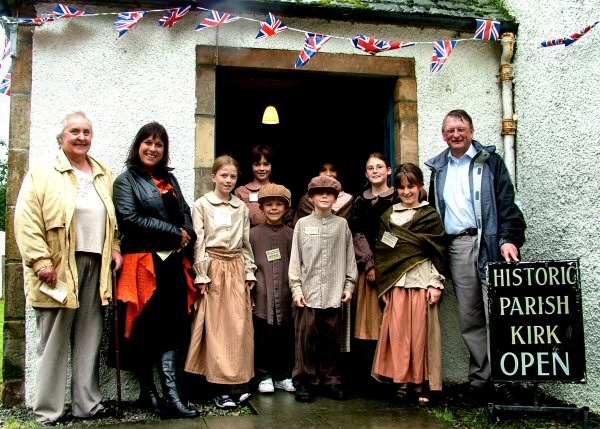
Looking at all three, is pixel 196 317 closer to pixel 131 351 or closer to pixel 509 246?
pixel 131 351

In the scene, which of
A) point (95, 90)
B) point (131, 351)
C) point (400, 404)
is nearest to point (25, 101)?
point (95, 90)

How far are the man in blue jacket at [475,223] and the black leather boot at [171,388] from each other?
6.90 ft

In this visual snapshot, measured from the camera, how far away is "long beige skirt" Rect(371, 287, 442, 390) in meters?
4.43

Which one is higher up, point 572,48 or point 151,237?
point 572,48

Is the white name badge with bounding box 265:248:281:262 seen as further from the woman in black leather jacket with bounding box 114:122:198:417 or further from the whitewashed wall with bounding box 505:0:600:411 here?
the whitewashed wall with bounding box 505:0:600:411

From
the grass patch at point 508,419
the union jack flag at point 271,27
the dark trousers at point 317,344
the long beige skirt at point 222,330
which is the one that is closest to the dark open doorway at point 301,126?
the union jack flag at point 271,27

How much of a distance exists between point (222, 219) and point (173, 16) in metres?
1.68

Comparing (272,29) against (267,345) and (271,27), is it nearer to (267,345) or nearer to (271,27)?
(271,27)

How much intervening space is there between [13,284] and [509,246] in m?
3.60

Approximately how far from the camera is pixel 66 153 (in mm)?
4203

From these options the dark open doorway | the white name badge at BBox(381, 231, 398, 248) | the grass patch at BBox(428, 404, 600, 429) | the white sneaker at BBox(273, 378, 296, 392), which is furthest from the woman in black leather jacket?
the dark open doorway

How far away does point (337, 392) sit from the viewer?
4.59m

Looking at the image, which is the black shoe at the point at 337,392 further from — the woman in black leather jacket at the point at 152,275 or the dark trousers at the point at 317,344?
the woman in black leather jacket at the point at 152,275

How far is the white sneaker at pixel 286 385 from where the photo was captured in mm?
4773
